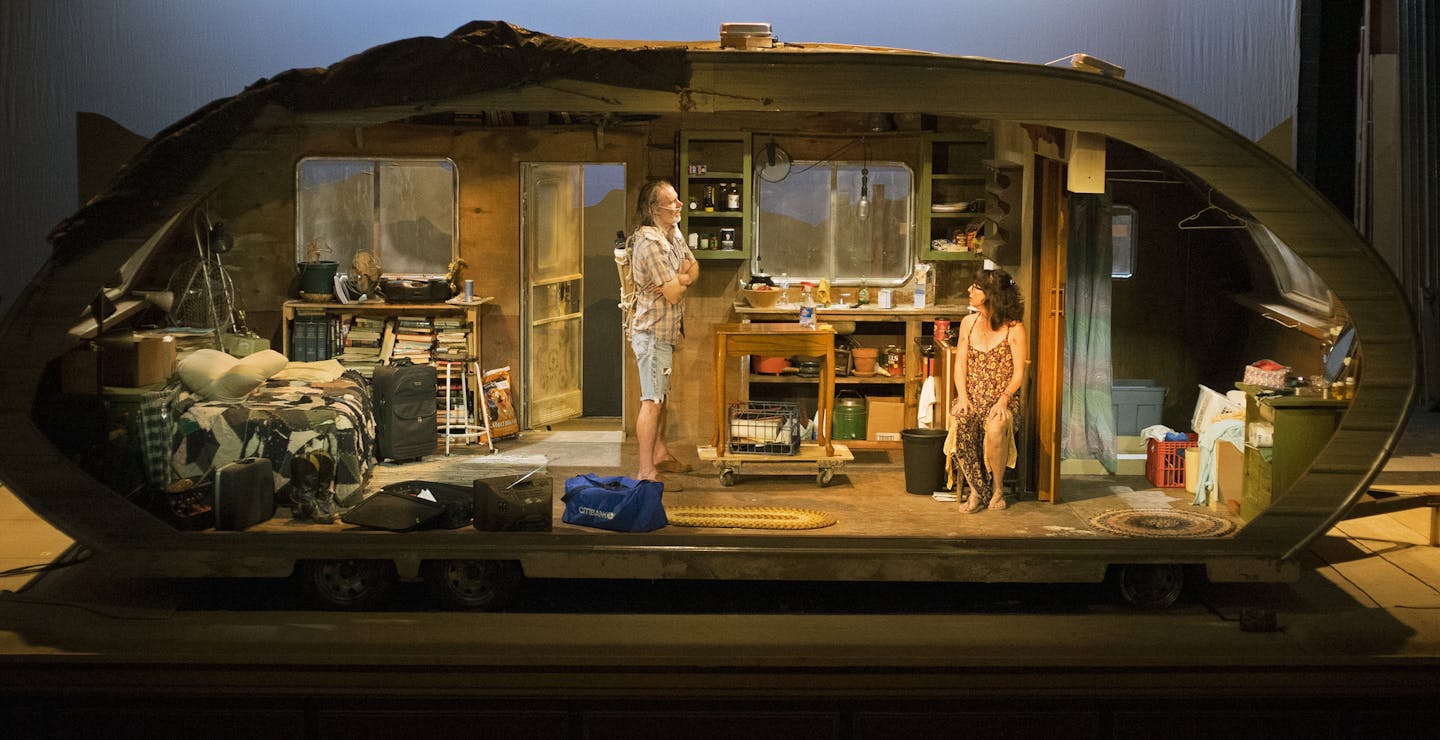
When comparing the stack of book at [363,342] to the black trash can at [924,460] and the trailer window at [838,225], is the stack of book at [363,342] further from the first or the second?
the black trash can at [924,460]

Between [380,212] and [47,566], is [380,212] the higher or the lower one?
the higher one

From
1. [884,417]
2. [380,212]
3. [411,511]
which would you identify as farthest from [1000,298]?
[380,212]

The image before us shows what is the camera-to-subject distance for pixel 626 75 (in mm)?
6582

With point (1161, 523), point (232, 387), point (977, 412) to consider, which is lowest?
point (1161, 523)

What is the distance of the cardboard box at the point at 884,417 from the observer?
10.2m

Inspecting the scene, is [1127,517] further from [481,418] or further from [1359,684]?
[481,418]

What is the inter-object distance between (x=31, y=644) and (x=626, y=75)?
3763mm

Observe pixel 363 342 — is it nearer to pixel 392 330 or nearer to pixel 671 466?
pixel 392 330

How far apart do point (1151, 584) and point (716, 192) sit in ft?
15.0

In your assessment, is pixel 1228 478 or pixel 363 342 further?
pixel 363 342

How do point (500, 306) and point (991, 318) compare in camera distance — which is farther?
point (500, 306)

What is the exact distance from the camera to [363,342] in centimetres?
1045

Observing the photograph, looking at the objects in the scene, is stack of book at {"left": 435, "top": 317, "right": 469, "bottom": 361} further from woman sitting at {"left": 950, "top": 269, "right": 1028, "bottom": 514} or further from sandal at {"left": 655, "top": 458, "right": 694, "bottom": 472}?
woman sitting at {"left": 950, "top": 269, "right": 1028, "bottom": 514}

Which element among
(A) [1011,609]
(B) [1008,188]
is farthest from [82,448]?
(B) [1008,188]
